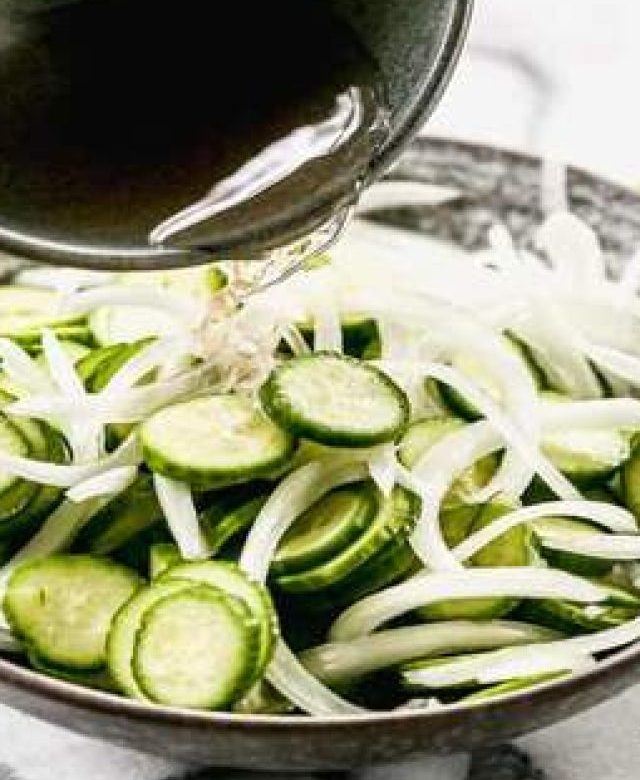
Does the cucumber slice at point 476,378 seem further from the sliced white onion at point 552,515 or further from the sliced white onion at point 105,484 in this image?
the sliced white onion at point 105,484

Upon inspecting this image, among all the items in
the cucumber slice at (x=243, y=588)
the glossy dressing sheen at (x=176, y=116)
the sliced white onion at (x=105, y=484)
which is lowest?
the sliced white onion at (x=105, y=484)

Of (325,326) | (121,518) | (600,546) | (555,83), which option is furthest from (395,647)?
(555,83)

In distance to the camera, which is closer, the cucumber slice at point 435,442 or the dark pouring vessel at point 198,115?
the dark pouring vessel at point 198,115

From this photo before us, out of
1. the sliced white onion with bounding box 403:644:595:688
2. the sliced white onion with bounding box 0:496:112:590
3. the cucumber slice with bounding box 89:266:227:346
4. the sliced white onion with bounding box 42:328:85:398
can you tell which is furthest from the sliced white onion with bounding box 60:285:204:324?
the sliced white onion with bounding box 403:644:595:688

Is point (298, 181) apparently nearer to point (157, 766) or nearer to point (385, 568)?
point (385, 568)

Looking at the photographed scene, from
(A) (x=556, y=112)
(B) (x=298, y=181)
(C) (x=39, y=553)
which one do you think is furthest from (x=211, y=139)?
(A) (x=556, y=112)

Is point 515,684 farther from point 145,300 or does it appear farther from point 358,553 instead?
point 145,300

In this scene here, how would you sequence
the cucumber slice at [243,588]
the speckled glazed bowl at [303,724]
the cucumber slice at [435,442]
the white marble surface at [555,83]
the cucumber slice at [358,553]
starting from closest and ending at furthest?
the speckled glazed bowl at [303,724]
the cucumber slice at [243,588]
the cucumber slice at [358,553]
the cucumber slice at [435,442]
the white marble surface at [555,83]

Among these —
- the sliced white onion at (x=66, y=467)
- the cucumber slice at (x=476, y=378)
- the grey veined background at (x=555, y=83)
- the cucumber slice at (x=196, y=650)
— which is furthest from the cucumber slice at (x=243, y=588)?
the grey veined background at (x=555, y=83)
